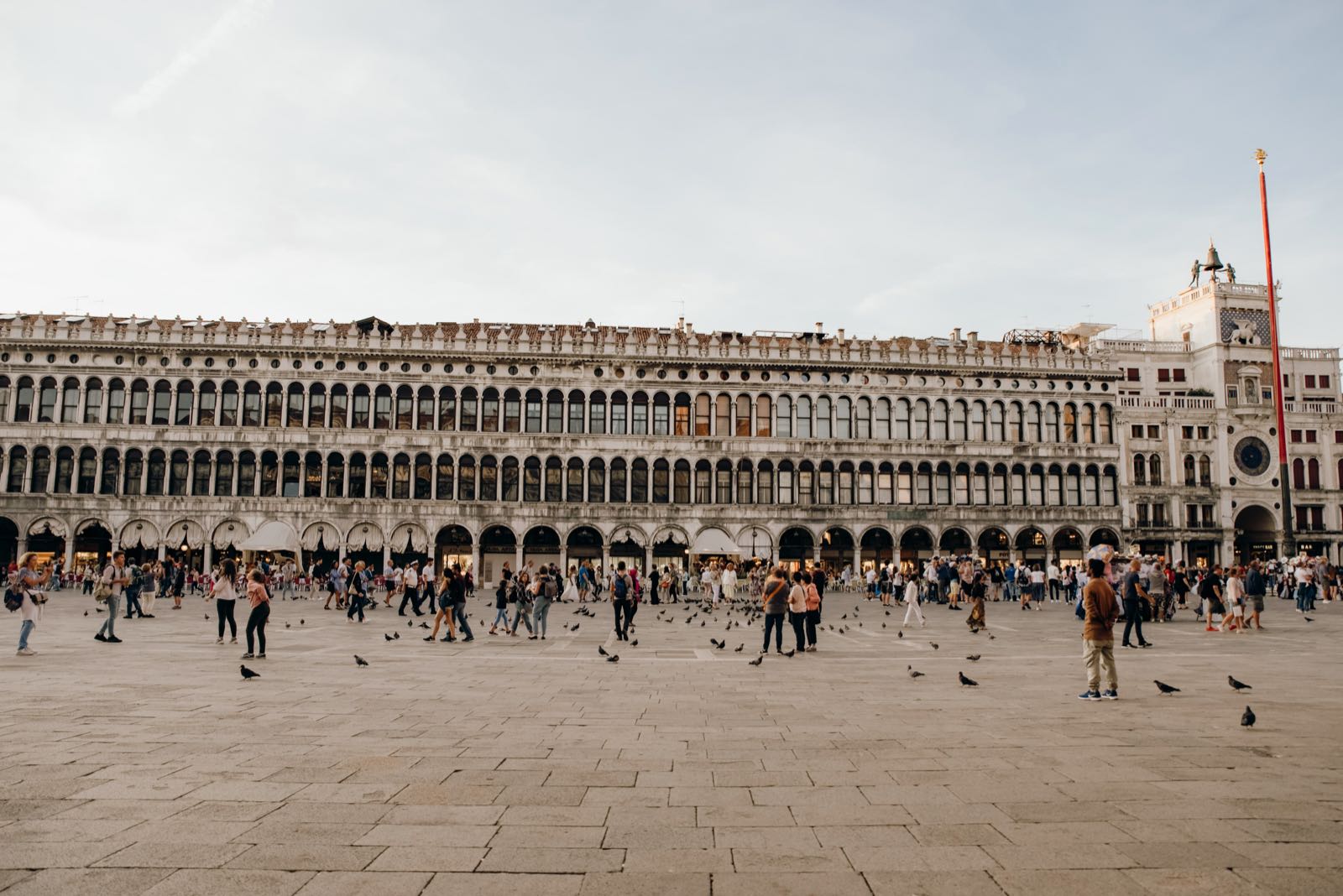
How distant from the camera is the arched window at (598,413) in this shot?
176ft

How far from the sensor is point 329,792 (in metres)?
6.31

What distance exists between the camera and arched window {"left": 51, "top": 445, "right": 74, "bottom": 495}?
50312 mm

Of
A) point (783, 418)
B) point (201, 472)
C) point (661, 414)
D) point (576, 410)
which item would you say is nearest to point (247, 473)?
point (201, 472)

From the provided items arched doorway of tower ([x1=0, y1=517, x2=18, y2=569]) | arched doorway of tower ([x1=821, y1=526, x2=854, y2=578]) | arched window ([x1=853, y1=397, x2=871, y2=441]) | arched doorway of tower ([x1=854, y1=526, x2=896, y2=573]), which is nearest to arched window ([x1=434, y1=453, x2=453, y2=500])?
arched doorway of tower ([x1=821, y1=526, x2=854, y2=578])

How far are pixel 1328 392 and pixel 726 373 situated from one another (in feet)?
134

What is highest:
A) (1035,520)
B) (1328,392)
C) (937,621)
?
(1328,392)

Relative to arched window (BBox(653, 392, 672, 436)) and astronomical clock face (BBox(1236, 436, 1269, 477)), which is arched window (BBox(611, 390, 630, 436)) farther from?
astronomical clock face (BBox(1236, 436, 1269, 477))

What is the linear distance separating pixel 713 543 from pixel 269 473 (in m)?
24.8

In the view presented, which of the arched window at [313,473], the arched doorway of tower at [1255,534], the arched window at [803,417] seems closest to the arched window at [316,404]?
the arched window at [313,473]

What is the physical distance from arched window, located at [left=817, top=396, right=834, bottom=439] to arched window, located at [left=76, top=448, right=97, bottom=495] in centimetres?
→ 4015

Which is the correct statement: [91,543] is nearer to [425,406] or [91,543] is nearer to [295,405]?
[295,405]

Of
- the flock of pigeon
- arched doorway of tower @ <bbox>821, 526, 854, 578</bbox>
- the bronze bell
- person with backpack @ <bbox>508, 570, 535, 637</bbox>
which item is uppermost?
the bronze bell

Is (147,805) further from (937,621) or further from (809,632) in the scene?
(937,621)

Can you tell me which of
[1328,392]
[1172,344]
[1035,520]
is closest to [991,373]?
[1035,520]
